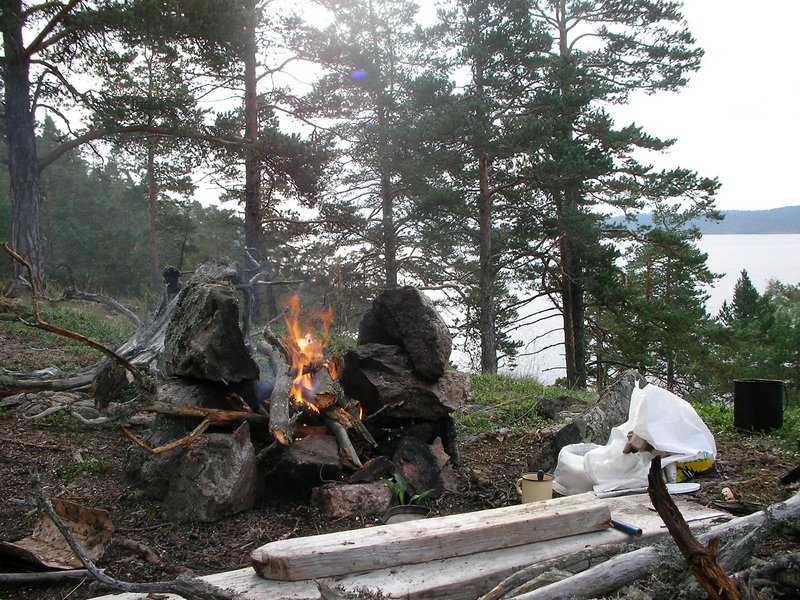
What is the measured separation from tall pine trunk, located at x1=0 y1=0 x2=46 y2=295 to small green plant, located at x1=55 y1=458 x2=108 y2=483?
958 centimetres

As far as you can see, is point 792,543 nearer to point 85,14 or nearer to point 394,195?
point 85,14

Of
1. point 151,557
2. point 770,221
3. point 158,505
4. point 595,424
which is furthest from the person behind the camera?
point 770,221

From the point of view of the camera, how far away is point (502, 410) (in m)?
7.54

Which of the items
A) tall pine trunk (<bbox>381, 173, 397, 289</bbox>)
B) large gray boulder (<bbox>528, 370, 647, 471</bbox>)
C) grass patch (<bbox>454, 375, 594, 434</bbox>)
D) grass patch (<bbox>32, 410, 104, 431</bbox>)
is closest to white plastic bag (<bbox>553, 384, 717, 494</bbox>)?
large gray boulder (<bbox>528, 370, 647, 471</bbox>)

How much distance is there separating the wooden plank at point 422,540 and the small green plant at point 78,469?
2349 mm

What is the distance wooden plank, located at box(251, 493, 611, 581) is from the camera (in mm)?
2699

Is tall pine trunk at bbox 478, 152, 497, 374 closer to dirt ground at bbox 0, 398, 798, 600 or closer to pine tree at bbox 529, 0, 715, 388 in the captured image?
pine tree at bbox 529, 0, 715, 388

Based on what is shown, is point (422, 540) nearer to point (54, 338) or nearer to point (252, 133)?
point (54, 338)

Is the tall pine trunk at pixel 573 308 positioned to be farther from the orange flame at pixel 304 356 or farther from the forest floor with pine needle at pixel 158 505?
the orange flame at pixel 304 356

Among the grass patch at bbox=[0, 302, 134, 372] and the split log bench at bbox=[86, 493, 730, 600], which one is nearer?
the split log bench at bbox=[86, 493, 730, 600]

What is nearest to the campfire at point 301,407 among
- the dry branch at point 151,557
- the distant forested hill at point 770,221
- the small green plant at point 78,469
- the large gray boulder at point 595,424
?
the small green plant at point 78,469

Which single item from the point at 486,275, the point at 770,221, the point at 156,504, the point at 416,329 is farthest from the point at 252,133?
the point at 770,221

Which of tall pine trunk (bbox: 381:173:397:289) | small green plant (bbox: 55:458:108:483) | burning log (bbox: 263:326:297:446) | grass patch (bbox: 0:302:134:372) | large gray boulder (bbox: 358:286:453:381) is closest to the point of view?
burning log (bbox: 263:326:297:446)

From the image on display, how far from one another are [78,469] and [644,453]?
449 centimetres
